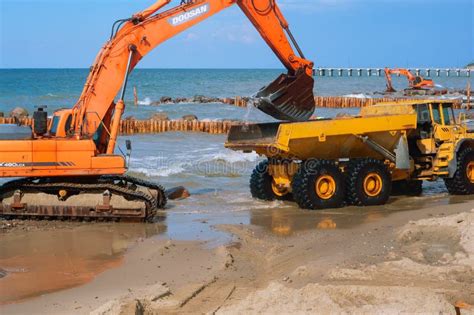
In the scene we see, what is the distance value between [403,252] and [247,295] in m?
2.93

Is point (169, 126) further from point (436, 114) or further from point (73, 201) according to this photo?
point (73, 201)

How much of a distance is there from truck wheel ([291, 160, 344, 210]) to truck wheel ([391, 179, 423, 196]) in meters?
2.97

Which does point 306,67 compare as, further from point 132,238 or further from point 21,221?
point 21,221

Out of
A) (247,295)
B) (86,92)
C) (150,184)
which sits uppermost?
(86,92)

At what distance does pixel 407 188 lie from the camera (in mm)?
16750

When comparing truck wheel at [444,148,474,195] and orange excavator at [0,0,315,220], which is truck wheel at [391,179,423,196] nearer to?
truck wheel at [444,148,474,195]

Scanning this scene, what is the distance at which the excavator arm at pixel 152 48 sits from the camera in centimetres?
1319

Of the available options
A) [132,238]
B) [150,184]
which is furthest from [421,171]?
[132,238]

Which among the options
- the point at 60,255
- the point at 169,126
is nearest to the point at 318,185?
the point at 60,255

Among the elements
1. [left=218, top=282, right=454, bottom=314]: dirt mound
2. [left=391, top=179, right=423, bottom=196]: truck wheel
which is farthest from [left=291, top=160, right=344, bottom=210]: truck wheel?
[left=218, top=282, right=454, bottom=314]: dirt mound

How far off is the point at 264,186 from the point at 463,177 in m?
4.54

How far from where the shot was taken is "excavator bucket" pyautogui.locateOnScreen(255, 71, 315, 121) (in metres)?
14.3

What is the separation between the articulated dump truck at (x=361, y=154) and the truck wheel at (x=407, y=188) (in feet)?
0.08

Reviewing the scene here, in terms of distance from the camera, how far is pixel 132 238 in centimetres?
1152
